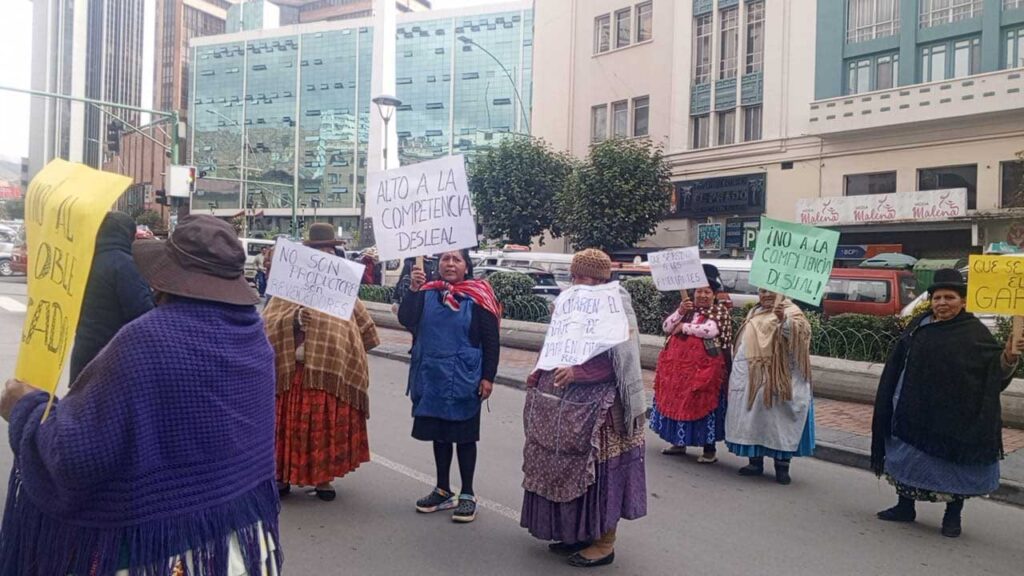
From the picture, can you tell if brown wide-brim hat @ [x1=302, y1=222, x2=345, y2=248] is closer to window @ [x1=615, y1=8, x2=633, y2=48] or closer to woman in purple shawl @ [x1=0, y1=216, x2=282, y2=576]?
woman in purple shawl @ [x1=0, y1=216, x2=282, y2=576]

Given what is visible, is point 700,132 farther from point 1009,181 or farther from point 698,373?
point 698,373

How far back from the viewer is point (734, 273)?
19.3 m

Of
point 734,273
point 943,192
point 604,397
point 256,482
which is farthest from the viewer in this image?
point 943,192

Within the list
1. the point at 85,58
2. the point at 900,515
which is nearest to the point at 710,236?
the point at 900,515

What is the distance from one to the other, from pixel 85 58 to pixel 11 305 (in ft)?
374

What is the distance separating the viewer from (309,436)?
209 inches

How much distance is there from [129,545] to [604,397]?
2.80m

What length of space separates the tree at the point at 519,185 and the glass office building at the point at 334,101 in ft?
141

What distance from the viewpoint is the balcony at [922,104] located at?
2208cm

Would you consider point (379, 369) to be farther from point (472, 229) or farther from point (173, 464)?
point (173, 464)

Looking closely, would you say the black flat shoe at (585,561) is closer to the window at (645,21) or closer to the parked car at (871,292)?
the parked car at (871,292)

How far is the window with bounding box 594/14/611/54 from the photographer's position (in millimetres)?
33719

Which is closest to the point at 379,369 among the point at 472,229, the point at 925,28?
the point at 472,229

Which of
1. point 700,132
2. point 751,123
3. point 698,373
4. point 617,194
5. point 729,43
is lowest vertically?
point 698,373
